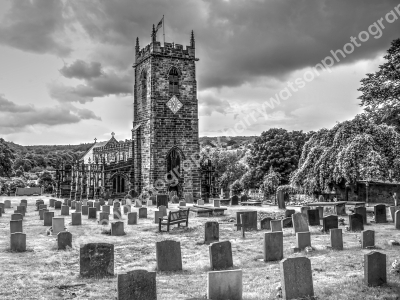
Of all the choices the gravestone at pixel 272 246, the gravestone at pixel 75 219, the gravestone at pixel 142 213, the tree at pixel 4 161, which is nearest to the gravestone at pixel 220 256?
the gravestone at pixel 272 246

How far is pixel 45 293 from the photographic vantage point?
7.08 m

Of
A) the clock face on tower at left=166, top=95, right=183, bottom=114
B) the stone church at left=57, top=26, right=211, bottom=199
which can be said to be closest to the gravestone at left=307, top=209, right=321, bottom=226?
the stone church at left=57, top=26, right=211, bottom=199

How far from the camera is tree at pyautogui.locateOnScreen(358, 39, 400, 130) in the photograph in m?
25.7

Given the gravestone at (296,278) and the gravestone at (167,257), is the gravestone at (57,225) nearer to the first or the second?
the gravestone at (167,257)

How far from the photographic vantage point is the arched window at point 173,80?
31969 millimetres

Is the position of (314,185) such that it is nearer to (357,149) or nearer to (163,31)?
(357,149)

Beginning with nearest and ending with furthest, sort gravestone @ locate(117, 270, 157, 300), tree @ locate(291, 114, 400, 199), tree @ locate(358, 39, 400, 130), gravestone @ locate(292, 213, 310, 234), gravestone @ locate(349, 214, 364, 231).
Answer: gravestone @ locate(117, 270, 157, 300)
gravestone @ locate(292, 213, 310, 234)
gravestone @ locate(349, 214, 364, 231)
tree @ locate(291, 114, 400, 199)
tree @ locate(358, 39, 400, 130)

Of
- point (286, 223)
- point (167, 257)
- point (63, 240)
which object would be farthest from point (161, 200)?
point (167, 257)

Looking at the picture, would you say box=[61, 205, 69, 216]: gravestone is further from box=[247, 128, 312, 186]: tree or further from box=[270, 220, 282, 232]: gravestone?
box=[247, 128, 312, 186]: tree

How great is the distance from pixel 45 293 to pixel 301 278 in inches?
184

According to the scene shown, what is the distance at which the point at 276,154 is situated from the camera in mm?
36375

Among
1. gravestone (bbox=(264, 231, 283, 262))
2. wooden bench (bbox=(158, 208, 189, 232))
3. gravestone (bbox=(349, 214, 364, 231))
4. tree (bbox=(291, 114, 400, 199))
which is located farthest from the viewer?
tree (bbox=(291, 114, 400, 199))

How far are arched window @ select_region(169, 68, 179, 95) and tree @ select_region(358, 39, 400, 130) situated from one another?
1442 cm

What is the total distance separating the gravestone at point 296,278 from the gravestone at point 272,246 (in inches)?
111
